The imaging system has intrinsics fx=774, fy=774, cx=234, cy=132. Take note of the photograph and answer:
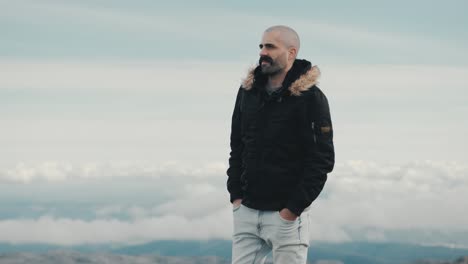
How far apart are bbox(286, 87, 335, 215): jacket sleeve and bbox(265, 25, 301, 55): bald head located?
847mm

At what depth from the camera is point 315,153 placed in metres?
12.7

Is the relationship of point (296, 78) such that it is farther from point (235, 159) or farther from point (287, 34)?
point (235, 159)

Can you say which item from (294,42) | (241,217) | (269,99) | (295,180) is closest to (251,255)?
(241,217)

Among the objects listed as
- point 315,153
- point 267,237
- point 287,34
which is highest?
point 287,34

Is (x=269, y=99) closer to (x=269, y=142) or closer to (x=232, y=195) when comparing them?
(x=269, y=142)

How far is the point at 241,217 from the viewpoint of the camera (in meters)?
13.2

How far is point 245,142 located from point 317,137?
4.17ft

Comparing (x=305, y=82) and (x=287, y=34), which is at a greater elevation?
(x=287, y=34)

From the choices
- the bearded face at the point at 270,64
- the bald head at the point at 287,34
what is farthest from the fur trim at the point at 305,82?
the bald head at the point at 287,34

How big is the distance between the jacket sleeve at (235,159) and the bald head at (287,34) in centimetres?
136

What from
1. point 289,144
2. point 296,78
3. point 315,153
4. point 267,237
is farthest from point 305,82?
point 267,237

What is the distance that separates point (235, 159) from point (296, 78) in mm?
1819

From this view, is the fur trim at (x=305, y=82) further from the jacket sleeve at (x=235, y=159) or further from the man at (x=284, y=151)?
the jacket sleeve at (x=235, y=159)

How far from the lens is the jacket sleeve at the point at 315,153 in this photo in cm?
1262
